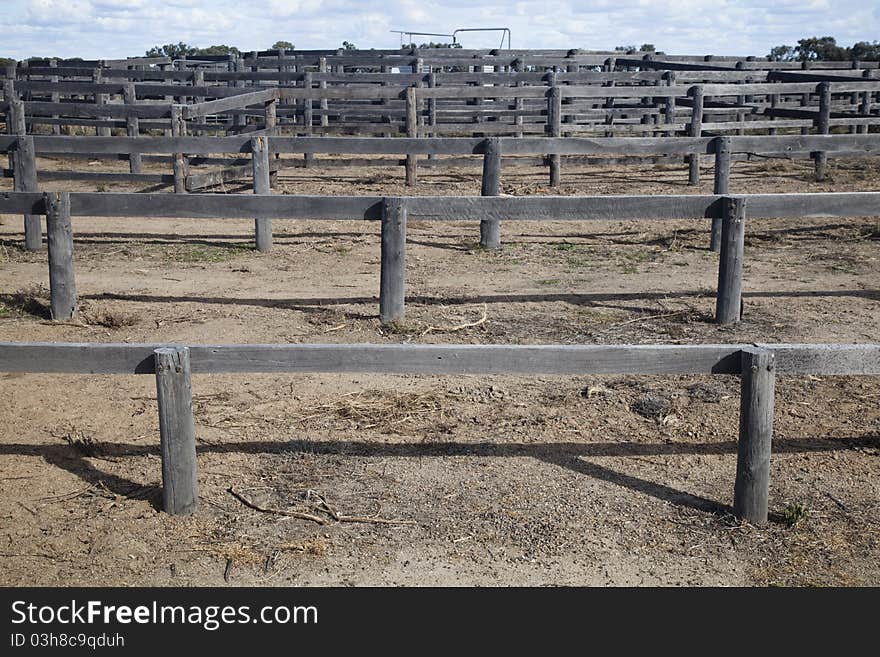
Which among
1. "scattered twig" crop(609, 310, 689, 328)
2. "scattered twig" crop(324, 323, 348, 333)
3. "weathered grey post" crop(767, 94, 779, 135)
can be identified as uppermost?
"weathered grey post" crop(767, 94, 779, 135)

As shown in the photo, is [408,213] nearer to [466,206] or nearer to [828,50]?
[466,206]

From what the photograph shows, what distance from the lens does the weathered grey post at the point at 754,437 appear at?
14.4ft

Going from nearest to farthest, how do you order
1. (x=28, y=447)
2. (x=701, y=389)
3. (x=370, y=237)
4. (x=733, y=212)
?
1. (x=28, y=447)
2. (x=701, y=389)
3. (x=733, y=212)
4. (x=370, y=237)

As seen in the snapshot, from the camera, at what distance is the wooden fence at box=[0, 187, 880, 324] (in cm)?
773

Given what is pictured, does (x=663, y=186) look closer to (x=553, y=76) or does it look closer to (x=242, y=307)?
(x=553, y=76)

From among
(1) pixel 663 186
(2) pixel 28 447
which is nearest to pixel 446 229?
(1) pixel 663 186

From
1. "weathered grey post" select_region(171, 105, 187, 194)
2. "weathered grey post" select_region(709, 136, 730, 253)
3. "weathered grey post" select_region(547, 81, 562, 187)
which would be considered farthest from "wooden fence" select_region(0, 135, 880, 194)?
"weathered grey post" select_region(547, 81, 562, 187)

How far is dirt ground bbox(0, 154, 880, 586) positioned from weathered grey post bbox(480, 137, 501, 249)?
2.86 ft

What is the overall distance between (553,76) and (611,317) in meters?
13.6

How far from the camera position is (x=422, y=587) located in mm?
3930

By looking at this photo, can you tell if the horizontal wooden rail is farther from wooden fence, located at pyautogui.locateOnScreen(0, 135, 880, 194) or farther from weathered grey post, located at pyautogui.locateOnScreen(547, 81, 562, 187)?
weathered grey post, located at pyautogui.locateOnScreen(547, 81, 562, 187)

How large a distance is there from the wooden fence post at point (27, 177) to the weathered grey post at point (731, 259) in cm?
693

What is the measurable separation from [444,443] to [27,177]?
733 cm

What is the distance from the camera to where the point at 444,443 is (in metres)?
5.45
